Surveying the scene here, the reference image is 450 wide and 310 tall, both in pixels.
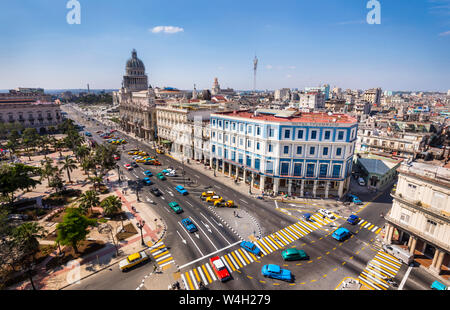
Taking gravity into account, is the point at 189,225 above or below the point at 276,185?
below

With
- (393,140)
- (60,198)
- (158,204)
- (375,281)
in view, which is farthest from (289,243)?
(393,140)

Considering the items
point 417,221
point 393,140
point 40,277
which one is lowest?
point 40,277

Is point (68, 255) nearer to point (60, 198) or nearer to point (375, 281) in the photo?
point (60, 198)

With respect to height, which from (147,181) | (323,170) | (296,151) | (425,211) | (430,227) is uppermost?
(296,151)

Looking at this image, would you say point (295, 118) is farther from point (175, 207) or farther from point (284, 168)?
point (175, 207)

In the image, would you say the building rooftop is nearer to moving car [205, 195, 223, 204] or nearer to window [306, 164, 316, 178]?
window [306, 164, 316, 178]

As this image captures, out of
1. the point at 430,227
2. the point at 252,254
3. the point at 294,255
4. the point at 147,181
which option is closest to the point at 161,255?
the point at 252,254

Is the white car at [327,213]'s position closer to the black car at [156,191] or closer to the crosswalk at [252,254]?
the crosswalk at [252,254]
